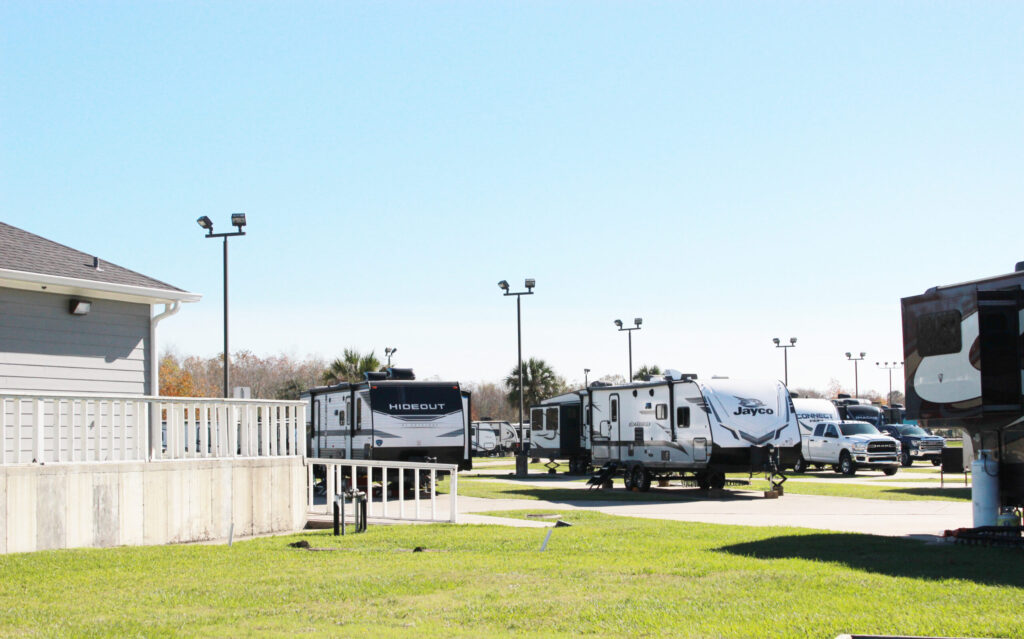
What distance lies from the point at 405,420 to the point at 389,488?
1.80 metres

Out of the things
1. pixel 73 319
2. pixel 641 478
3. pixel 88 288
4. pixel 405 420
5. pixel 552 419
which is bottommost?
pixel 641 478

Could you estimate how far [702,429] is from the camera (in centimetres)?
2284

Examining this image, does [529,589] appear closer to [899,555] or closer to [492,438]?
[899,555]

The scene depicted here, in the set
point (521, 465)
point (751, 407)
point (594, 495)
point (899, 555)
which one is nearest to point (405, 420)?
point (594, 495)

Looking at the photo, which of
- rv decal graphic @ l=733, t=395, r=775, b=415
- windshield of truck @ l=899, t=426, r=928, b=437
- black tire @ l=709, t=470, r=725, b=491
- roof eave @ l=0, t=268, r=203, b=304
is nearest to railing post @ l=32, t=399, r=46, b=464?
roof eave @ l=0, t=268, r=203, b=304

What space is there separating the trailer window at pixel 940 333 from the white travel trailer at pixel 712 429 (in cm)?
1007

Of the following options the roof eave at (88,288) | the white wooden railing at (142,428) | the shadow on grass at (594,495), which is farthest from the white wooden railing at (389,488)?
the roof eave at (88,288)

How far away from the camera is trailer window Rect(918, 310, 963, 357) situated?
39.7 ft

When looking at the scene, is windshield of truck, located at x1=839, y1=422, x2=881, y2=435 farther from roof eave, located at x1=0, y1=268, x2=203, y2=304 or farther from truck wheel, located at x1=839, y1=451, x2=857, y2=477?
roof eave, located at x1=0, y1=268, x2=203, y2=304

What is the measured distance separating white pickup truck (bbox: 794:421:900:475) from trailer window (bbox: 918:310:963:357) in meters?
19.4

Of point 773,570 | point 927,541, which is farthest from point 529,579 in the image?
point 927,541

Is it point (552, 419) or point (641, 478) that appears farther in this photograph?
point (552, 419)

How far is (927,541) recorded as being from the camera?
12227 millimetres

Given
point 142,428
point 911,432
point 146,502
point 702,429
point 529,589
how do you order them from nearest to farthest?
point 529,589
point 146,502
point 142,428
point 702,429
point 911,432
